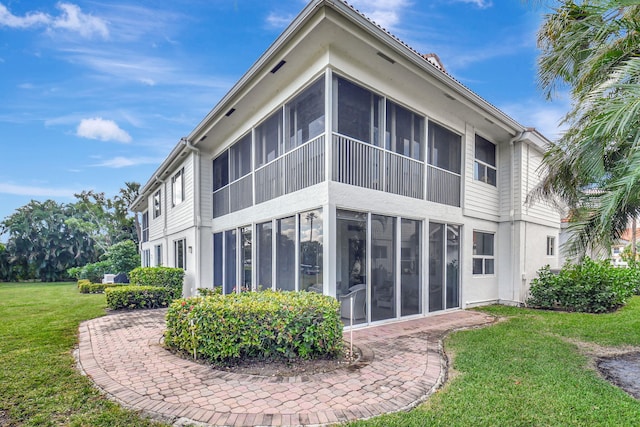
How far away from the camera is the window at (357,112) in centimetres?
671

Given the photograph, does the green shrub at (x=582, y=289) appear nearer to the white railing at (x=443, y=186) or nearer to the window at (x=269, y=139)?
the white railing at (x=443, y=186)

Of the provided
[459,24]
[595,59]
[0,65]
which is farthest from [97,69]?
[595,59]

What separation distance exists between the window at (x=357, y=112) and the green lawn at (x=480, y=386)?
4359mm

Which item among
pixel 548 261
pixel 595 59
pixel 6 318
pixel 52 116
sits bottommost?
pixel 6 318

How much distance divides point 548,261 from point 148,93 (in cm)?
1828

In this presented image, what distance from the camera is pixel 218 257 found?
11.5 m

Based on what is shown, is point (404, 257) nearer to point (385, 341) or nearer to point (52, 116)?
point (385, 341)

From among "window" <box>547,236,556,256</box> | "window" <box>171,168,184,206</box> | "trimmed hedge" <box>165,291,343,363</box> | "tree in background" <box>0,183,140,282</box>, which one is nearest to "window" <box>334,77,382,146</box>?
"trimmed hedge" <box>165,291,343,363</box>

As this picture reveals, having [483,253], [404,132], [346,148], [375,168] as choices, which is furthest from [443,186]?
[346,148]

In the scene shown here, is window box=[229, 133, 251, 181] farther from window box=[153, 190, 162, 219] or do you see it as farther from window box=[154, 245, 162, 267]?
window box=[154, 245, 162, 267]

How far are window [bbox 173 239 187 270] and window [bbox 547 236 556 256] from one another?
13.3 m

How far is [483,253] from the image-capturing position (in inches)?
416

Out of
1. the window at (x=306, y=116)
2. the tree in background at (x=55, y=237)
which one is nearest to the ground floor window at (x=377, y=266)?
the window at (x=306, y=116)

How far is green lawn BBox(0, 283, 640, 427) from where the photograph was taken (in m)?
3.37
